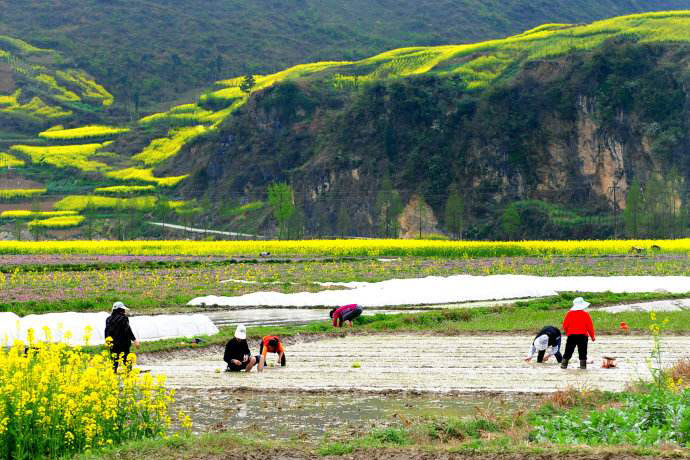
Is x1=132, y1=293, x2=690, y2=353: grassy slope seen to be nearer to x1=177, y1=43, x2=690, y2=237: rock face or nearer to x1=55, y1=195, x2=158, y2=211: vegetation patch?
x1=177, y1=43, x2=690, y2=237: rock face

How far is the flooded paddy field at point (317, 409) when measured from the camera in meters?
17.8

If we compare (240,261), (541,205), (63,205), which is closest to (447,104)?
(541,205)

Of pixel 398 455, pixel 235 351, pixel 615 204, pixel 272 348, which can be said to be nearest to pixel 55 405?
pixel 398 455

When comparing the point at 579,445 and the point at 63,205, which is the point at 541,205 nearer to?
the point at 63,205

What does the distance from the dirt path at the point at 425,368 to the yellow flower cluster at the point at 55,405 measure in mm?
7530

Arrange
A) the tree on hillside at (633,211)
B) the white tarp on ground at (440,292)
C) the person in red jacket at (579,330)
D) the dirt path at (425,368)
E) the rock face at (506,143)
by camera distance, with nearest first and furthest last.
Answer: the dirt path at (425,368), the person in red jacket at (579,330), the white tarp on ground at (440,292), the tree on hillside at (633,211), the rock face at (506,143)

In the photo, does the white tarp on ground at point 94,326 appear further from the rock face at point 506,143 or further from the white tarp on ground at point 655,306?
the rock face at point 506,143

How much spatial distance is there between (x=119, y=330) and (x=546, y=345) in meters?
10.7

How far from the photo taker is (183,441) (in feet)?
50.0

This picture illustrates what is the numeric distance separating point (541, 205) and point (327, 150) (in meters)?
48.0

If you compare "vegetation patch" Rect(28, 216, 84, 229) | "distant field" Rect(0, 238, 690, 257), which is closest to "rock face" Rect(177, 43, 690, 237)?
"vegetation patch" Rect(28, 216, 84, 229)

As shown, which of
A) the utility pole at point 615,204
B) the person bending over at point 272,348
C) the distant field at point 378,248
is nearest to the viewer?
the person bending over at point 272,348

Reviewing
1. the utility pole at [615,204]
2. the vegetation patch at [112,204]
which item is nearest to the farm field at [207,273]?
the utility pole at [615,204]

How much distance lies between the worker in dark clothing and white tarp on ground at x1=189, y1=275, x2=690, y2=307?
20.8 m
